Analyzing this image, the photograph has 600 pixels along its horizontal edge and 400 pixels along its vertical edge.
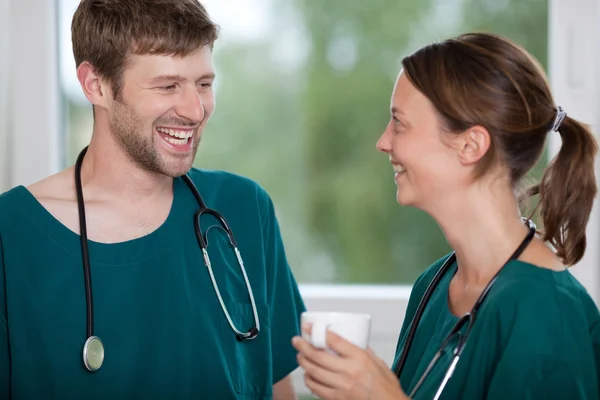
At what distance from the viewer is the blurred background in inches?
95.7

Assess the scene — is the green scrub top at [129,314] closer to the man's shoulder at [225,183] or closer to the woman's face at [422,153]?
the man's shoulder at [225,183]

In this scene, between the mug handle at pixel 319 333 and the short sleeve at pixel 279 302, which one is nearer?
the mug handle at pixel 319 333

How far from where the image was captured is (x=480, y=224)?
1.38 metres

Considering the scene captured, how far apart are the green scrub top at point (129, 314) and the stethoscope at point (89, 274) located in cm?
2

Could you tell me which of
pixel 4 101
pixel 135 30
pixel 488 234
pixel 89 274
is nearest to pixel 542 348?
pixel 488 234

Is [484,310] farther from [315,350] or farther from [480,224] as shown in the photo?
[315,350]

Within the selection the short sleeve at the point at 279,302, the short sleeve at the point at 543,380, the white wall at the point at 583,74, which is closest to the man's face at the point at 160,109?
the short sleeve at the point at 279,302

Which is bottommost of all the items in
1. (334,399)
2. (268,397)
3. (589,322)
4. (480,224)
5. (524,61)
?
(268,397)

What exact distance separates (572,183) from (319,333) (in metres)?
0.58

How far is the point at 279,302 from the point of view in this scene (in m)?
1.86

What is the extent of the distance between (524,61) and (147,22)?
78 cm

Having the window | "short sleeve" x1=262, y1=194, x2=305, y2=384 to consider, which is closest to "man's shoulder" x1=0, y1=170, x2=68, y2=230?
"short sleeve" x1=262, y1=194, x2=305, y2=384

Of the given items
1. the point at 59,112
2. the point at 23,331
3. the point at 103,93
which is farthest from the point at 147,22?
the point at 59,112

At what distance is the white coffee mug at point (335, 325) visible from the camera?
1.17 m
